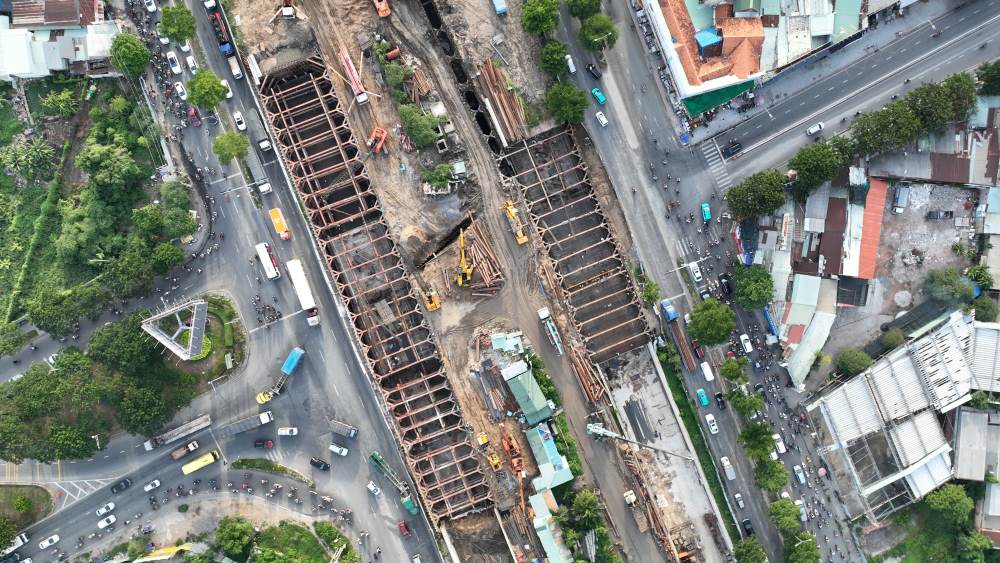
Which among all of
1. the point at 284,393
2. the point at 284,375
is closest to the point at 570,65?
the point at 284,375

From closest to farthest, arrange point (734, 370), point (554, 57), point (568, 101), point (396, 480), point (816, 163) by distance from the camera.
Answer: point (554, 57), point (568, 101), point (816, 163), point (734, 370), point (396, 480)

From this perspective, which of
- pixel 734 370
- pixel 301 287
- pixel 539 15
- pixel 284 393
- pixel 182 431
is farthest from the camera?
pixel 284 393

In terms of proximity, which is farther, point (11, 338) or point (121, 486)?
point (121, 486)

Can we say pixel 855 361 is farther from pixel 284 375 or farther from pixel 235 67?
pixel 235 67

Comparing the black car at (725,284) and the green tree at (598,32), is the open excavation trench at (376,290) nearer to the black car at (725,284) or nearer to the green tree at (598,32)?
the green tree at (598,32)

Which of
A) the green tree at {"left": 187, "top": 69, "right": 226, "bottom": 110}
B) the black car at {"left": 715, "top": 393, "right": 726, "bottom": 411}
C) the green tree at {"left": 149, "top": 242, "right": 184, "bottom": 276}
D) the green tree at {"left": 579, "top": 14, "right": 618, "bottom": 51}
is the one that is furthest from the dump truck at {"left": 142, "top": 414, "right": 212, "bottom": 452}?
the green tree at {"left": 579, "top": 14, "right": 618, "bottom": 51}

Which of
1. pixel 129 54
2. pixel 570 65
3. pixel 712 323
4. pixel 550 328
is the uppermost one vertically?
pixel 129 54

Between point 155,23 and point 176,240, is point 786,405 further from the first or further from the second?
point 155,23
